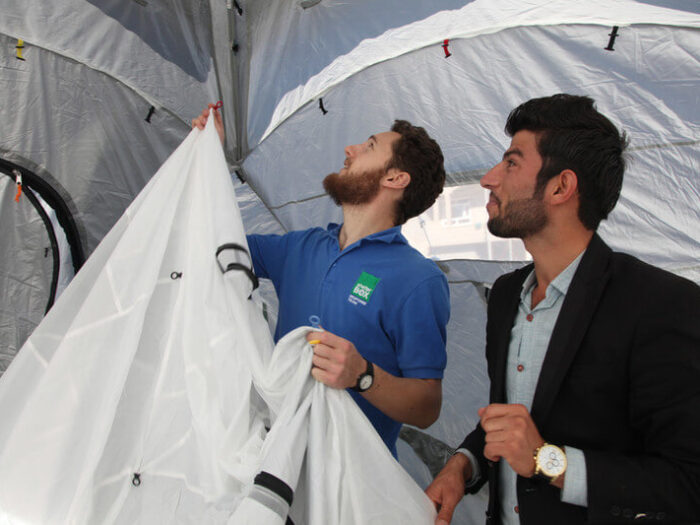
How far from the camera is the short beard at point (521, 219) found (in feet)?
4.22

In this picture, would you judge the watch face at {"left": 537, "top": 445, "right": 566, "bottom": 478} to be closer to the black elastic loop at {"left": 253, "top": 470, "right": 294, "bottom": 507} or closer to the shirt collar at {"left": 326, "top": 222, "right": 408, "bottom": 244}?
the black elastic loop at {"left": 253, "top": 470, "right": 294, "bottom": 507}

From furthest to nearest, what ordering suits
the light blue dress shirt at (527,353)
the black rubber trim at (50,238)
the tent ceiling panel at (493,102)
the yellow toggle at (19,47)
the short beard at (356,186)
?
the black rubber trim at (50,238), the yellow toggle at (19,47), the tent ceiling panel at (493,102), the short beard at (356,186), the light blue dress shirt at (527,353)

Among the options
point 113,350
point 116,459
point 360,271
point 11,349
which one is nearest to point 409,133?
point 360,271

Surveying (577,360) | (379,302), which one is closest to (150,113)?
(379,302)

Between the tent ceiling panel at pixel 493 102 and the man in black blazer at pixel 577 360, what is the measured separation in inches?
33.1

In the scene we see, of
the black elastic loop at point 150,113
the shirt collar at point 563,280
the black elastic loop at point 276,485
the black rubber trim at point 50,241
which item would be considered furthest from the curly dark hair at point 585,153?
the black rubber trim at point 50,241

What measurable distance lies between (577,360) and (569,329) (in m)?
0.06

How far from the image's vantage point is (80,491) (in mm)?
1083

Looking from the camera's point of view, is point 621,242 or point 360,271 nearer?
point 360,271

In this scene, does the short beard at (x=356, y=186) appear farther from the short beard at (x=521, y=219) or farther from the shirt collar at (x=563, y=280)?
the shirt collar at (x=563, y=280)

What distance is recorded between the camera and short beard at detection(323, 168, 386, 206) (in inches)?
71.3

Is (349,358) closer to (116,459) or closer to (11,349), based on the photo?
(116,459)

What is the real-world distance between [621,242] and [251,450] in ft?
5.56

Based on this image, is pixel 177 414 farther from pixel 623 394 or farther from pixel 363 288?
pixel 623 394
